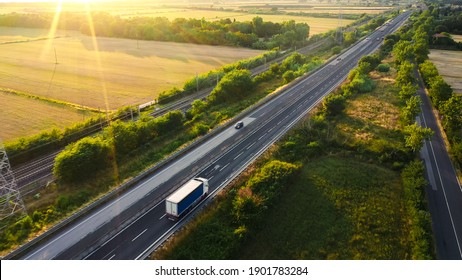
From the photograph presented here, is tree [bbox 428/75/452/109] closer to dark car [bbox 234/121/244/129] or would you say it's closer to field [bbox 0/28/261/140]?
dark car [bbox 234/121/244/129]

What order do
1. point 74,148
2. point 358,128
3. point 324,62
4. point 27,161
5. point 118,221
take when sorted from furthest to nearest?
point 324,62
point 358,128
point 27,161
point 74,148
point 118,221

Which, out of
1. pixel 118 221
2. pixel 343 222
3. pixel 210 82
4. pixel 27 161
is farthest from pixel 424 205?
pixel 210 82

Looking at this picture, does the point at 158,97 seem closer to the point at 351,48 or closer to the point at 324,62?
the point at 324,62

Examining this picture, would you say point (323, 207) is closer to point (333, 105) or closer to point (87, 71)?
point (333, 105)

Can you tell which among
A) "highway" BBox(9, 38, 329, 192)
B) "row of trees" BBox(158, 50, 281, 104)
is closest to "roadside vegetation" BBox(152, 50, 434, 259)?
"highway" BBox(9, 38, 329, 192)

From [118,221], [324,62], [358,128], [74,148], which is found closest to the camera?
[118,221]

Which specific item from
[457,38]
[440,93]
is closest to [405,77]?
[440,93]
